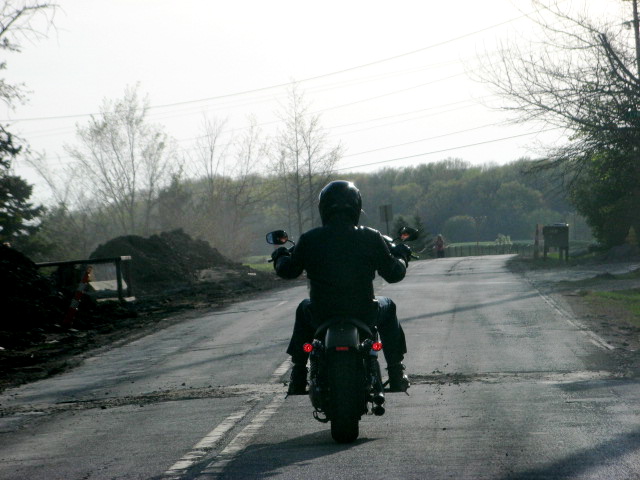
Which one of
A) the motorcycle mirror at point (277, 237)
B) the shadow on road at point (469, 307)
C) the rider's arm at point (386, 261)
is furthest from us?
the shadow on road at point (469, 307)

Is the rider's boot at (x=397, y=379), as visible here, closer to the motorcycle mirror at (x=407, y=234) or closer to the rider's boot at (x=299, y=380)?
the rider's boot at (x=299, y=380)

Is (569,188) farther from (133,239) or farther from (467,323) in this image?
(133,239)

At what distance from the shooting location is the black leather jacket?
6.68 meters

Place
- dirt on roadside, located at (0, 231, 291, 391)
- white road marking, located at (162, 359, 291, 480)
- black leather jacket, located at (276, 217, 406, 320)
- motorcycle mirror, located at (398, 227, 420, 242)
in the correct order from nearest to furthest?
white road marking, located at (162, 359, 291, 480) → black leather jacket, located at (276, 217, 406, 320) → motorcycle mirror, located at (398, 227, 420, 242) → dirt on roadside, located at (0, 231, 291, 391)

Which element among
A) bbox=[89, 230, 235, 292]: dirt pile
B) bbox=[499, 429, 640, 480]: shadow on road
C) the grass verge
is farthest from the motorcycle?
bbox=[89, 230, 235, 292]: dirt pile

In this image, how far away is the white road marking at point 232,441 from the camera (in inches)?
240

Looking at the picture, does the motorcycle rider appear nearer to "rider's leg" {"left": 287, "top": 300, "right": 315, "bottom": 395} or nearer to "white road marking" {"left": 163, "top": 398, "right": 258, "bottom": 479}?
"rider's leg" {"left": 287, "top": 300, "right": 315, "bottom": 395}

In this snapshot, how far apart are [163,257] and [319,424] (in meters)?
34.2

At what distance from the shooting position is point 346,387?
6195 mm

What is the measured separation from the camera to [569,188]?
2703 centimetres

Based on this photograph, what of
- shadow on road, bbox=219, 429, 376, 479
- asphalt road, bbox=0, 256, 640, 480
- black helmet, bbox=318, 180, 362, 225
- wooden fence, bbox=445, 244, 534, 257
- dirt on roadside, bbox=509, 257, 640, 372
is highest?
black helmet, bbox=318, 180, 362, 225

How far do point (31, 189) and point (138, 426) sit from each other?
4327 centimetres

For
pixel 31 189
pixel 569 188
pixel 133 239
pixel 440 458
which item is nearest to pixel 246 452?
pixel 440 458

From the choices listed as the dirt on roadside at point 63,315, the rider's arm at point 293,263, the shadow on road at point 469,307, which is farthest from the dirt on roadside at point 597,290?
the dirt on roadside at point 63,315
